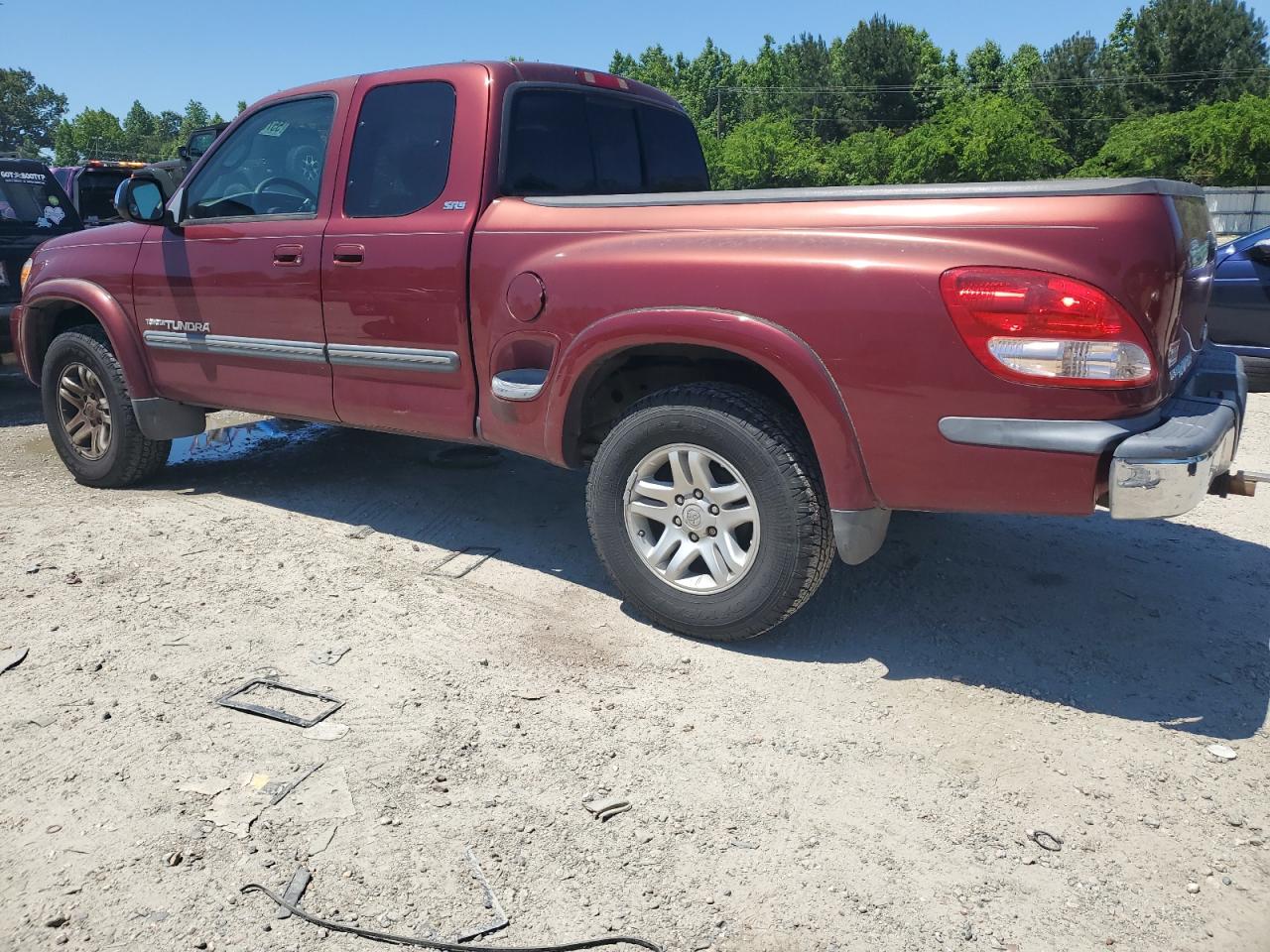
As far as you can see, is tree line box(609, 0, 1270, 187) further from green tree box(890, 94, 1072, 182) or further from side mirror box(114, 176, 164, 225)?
side mirror box(114, 176, 164, 225)

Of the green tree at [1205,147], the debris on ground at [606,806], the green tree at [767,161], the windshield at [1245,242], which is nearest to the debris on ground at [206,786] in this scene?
the debris on ground at [606,806]

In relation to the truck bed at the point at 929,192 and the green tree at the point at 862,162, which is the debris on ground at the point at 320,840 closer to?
the truck bed at the point at 929,192

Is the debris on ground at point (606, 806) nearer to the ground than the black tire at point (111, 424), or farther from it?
nearer to the ground

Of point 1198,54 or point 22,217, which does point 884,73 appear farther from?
point 22,217

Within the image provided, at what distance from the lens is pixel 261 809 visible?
266 cm

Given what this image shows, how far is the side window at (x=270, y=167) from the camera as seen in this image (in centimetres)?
448

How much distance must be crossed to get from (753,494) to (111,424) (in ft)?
12.6

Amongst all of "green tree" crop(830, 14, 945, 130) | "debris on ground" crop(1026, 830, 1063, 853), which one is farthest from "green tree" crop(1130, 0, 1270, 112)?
"debris on ground" crop(1026, 830, 1063, 853)

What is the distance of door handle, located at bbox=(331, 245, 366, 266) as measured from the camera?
4.19 meters

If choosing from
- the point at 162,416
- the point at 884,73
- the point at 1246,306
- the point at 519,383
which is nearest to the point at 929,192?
the point at 519,383

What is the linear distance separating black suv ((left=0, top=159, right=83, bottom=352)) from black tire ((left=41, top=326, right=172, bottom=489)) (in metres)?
3.06

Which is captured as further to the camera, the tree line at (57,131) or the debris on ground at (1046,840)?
the tree line at (57,131)

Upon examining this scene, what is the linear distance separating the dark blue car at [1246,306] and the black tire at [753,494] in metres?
6.02

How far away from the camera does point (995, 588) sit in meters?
4.06
